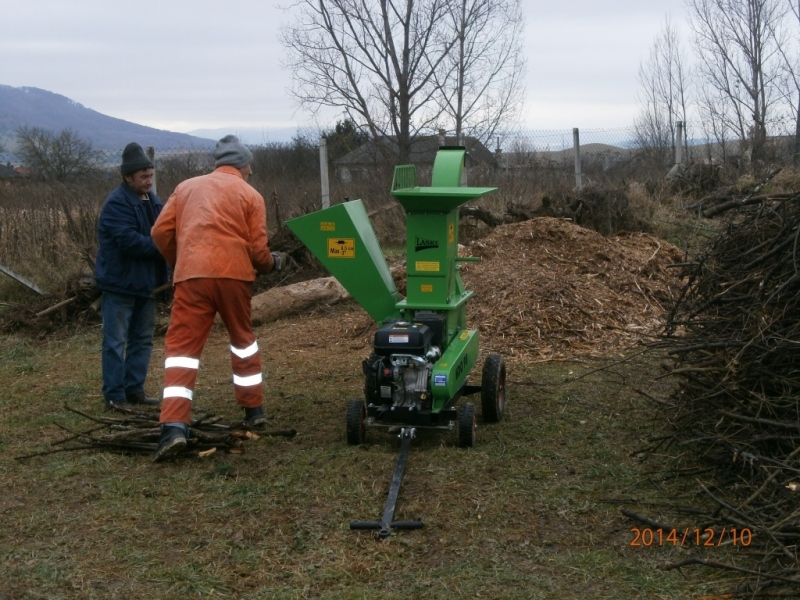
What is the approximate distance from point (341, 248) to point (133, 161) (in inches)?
74.1

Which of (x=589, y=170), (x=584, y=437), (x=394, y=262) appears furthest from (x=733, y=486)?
(x=589, y=170)

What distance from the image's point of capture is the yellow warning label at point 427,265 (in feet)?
18.5

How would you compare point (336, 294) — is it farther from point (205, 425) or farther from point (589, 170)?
point (589, 170)

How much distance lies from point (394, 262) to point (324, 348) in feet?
9.19

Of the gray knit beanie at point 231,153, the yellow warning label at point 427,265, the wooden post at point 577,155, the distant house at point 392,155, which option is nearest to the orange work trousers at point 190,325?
the gray knit beanie at point 231,153

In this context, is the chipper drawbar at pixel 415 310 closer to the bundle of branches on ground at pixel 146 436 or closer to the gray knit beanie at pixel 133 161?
the bundle of branches on ground at pixel 146 436

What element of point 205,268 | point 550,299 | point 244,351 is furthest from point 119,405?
point 550,299

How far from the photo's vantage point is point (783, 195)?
16.3 ft

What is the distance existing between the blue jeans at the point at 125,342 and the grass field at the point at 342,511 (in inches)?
10.6

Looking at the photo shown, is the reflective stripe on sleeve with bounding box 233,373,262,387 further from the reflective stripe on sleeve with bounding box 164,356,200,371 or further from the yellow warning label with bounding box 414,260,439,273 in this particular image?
the yellow warning label with bounding box 414,260,439,273

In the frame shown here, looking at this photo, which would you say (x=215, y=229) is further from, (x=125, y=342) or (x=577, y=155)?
(x=577, y=155)

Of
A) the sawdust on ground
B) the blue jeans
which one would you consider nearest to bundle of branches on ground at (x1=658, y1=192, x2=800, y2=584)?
the sawdust on ground

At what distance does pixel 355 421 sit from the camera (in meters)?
5.40
